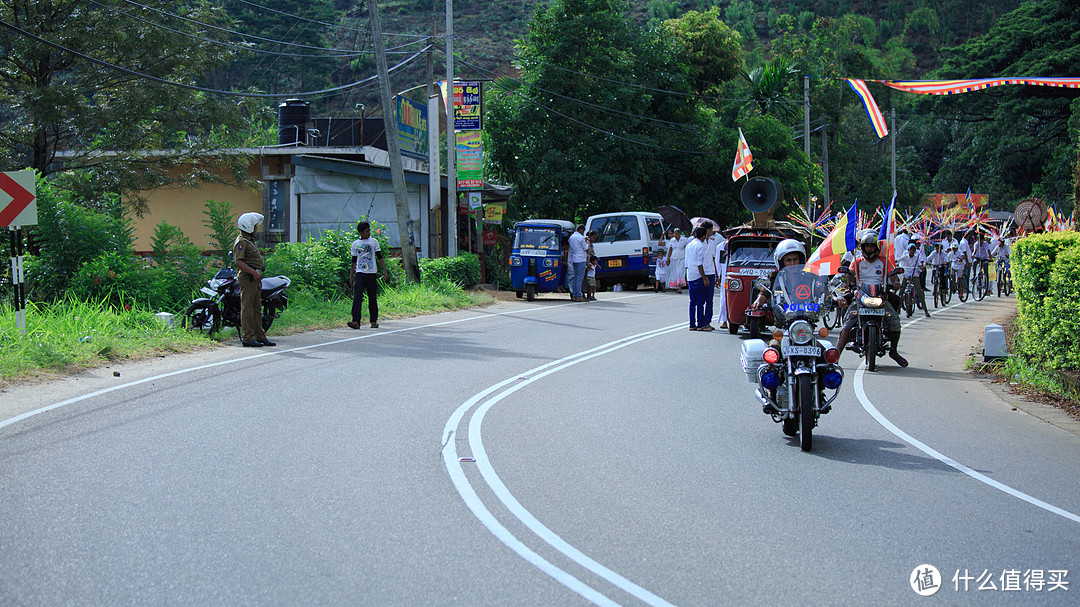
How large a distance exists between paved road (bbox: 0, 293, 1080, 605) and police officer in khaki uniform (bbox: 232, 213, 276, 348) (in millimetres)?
2375

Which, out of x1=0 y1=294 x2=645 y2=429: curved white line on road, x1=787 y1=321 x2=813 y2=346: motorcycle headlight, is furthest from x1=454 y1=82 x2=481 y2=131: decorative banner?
x1=787 y1=321 x2=813 y2=346: motorcycle headlight

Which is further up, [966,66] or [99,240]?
[966,66]

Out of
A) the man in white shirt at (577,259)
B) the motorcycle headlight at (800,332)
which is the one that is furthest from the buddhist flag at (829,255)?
the man in white shirt at (577,259)

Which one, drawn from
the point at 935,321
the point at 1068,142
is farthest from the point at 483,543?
the point at 1068,142

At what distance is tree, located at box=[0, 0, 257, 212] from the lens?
19953mm

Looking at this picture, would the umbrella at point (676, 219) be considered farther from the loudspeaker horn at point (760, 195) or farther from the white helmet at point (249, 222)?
the white helmet at point (249, 222)

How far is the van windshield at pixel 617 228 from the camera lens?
2916cm

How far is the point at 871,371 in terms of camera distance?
520 inches

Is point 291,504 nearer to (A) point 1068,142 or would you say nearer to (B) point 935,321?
(B) point 935,321

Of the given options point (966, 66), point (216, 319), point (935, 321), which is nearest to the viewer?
point (216, 319)

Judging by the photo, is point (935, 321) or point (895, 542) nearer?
point (895, 542)

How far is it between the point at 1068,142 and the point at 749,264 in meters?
40.7

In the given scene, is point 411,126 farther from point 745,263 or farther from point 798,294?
point 798,294

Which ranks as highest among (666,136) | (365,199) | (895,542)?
(666,136)
